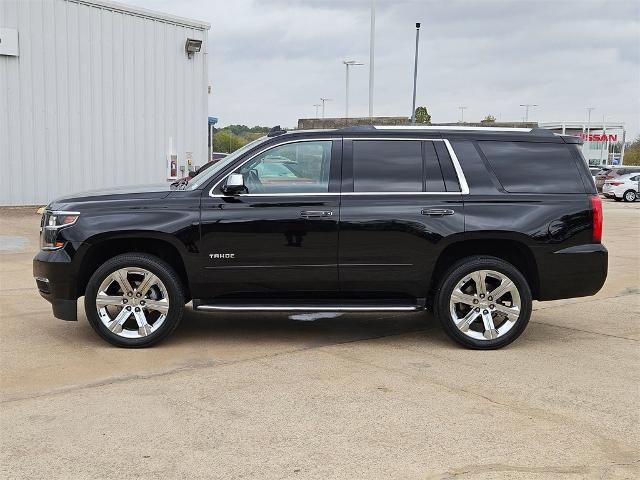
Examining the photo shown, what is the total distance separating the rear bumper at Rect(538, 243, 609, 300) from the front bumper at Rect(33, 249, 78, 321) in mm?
3996

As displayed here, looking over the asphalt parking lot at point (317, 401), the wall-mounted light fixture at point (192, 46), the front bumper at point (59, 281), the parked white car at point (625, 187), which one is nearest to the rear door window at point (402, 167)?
the asphalt parking lot at point (317, 401)

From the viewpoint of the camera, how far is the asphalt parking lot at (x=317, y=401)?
3.83 metres

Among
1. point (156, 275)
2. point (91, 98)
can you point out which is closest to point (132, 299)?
point (156, 275)

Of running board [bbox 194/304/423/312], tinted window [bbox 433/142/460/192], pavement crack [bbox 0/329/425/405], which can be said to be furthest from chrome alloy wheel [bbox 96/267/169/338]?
tinted window [bbox 433/142/460/192]

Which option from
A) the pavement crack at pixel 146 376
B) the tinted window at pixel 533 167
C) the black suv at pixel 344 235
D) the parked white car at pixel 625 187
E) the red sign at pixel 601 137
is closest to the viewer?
the pavement crack at pixel 146 376

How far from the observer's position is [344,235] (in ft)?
19.9

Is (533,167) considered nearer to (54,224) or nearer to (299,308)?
(299,308)

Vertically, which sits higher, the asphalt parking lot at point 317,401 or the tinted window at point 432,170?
the tinted window at point 432,170

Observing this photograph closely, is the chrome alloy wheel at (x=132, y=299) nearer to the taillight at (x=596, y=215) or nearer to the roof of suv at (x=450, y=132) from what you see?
the roof of suv at (x=450, y=132)

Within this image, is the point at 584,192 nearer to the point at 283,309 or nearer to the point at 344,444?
the point at 283,309

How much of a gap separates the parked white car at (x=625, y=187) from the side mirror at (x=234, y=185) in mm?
→ 30957

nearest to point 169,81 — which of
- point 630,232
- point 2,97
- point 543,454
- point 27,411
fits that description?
point 2,97

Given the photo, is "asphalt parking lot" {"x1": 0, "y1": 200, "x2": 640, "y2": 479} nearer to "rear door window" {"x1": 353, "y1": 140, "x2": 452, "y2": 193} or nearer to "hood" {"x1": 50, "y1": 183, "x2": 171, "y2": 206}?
"hood" {"x1": 50, "y1": 183, "x2": 171, "y2": 206}

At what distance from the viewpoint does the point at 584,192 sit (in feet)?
20.5
